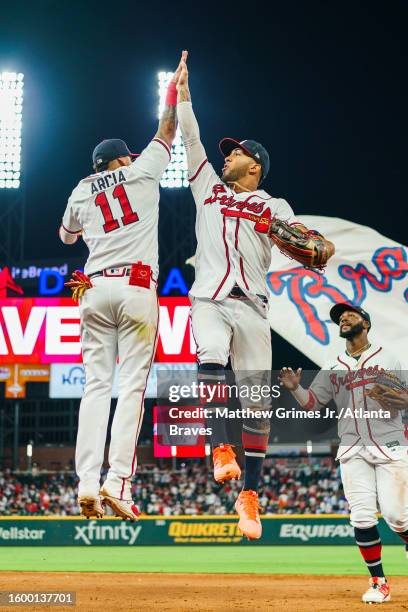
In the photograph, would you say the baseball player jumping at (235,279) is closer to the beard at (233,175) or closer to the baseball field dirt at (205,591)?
the beard at (233,175)

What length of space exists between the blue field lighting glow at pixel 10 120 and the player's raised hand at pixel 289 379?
16.7 meters

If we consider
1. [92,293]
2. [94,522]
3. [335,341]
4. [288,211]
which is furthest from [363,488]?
[94,522]

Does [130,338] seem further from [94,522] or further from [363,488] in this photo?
[94,522]

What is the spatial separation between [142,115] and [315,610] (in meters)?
21.4

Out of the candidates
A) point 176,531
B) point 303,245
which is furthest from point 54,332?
point 303,245

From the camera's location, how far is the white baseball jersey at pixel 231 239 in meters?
5.89

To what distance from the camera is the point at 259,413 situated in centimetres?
583

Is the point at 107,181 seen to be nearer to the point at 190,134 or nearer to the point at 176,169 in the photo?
the point at 190,134

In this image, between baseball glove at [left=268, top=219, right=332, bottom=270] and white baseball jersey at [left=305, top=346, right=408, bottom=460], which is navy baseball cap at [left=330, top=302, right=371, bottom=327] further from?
baseball glove at [left=268, top=219, right=332, bottom=270]

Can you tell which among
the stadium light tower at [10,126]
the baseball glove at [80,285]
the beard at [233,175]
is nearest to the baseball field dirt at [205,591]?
the baseball glove at [80,285]

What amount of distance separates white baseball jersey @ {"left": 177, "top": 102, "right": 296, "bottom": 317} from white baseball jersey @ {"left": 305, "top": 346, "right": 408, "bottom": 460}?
1606 millimetres

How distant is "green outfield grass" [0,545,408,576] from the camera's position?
1324 cm

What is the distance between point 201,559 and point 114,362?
10.8 metres

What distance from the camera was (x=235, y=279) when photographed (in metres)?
5.88
